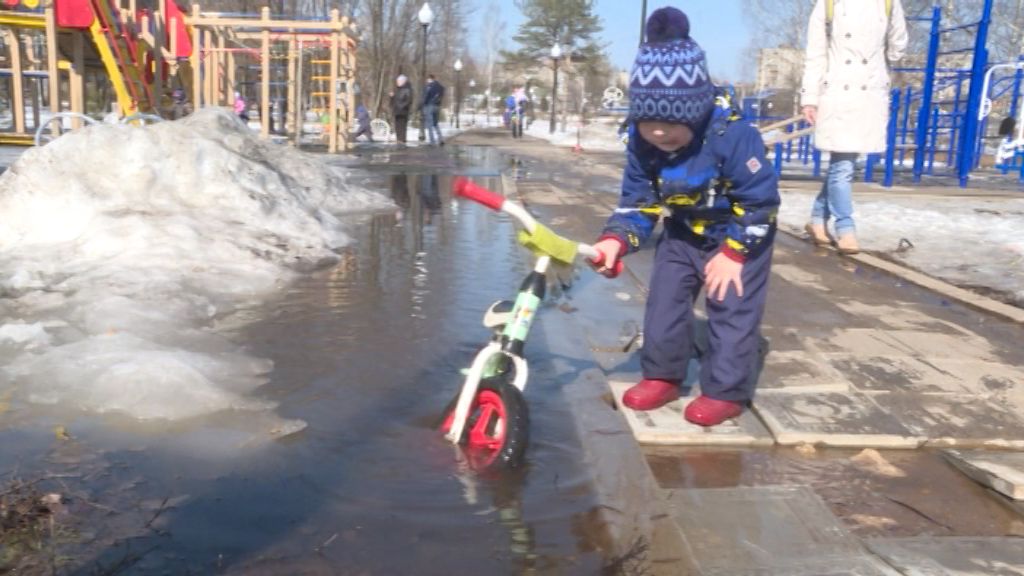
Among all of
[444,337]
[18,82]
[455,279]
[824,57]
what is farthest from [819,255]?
[18,82]

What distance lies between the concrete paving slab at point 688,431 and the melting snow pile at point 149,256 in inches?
58.5

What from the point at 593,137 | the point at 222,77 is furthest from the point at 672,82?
the point at 593,137

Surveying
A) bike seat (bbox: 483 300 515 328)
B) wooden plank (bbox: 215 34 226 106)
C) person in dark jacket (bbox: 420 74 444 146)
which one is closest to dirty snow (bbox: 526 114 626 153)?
person in dark jacket (bbox: 420 74 444 146)

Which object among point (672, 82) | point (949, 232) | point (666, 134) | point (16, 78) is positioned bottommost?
point (949, 232)

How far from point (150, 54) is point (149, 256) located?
1175 centimetres

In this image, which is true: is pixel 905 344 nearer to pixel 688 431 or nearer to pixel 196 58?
pixel 688 431

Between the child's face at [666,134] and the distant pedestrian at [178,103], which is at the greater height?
the distant pedestrian at [178,103]

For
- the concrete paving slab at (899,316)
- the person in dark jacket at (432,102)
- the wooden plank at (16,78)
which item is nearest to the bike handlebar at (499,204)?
the concrete paving slab at (899,316)

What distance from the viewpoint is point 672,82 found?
9.94 ft

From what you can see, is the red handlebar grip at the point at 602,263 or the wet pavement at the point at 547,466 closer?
the wet pavement at the point at 547,466

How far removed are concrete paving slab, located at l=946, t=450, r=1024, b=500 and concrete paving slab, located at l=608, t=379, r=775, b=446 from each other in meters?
0.63

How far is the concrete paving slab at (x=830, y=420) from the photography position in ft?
10.5

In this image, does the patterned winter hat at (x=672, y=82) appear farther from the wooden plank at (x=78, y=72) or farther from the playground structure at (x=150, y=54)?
the wooden plank at (x=78, y=72)

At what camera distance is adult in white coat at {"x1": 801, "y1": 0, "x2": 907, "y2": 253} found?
7.04 metres
